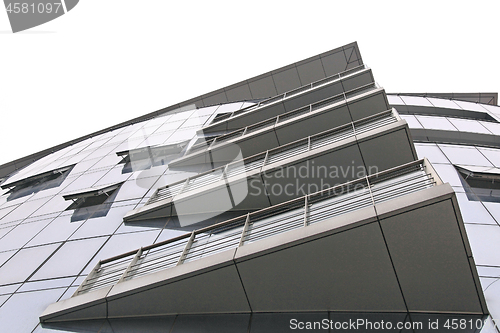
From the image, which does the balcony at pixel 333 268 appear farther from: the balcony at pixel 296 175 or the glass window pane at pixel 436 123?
the glass window pane at pixel 436 123

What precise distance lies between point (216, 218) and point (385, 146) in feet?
18.4

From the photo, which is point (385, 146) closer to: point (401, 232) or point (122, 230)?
point (401, 232)

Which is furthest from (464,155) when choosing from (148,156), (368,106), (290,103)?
(148,156)

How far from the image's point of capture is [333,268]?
6859mm

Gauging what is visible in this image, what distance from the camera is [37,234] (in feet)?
42.7

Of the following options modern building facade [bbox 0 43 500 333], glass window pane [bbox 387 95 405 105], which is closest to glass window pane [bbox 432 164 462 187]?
modern building facade [bbox 0 43 500 333]

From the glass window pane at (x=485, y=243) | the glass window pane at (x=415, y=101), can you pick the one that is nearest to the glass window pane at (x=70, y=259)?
the glass window pane at (x=485, y=243)

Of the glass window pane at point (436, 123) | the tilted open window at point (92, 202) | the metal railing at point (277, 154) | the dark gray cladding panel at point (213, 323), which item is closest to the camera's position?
the dark gray cladding panel at point (213, 323)

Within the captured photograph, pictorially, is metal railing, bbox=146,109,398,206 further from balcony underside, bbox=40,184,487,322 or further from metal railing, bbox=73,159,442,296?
balcony underside, bbox=40,184,487,322

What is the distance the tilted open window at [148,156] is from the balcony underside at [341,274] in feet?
31.7

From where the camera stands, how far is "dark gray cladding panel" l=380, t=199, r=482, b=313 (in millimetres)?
6234

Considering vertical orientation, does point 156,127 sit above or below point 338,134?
above

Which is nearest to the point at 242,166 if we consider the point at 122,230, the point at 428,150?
the point at 122,230

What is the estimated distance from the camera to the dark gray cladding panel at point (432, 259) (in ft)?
20.5
